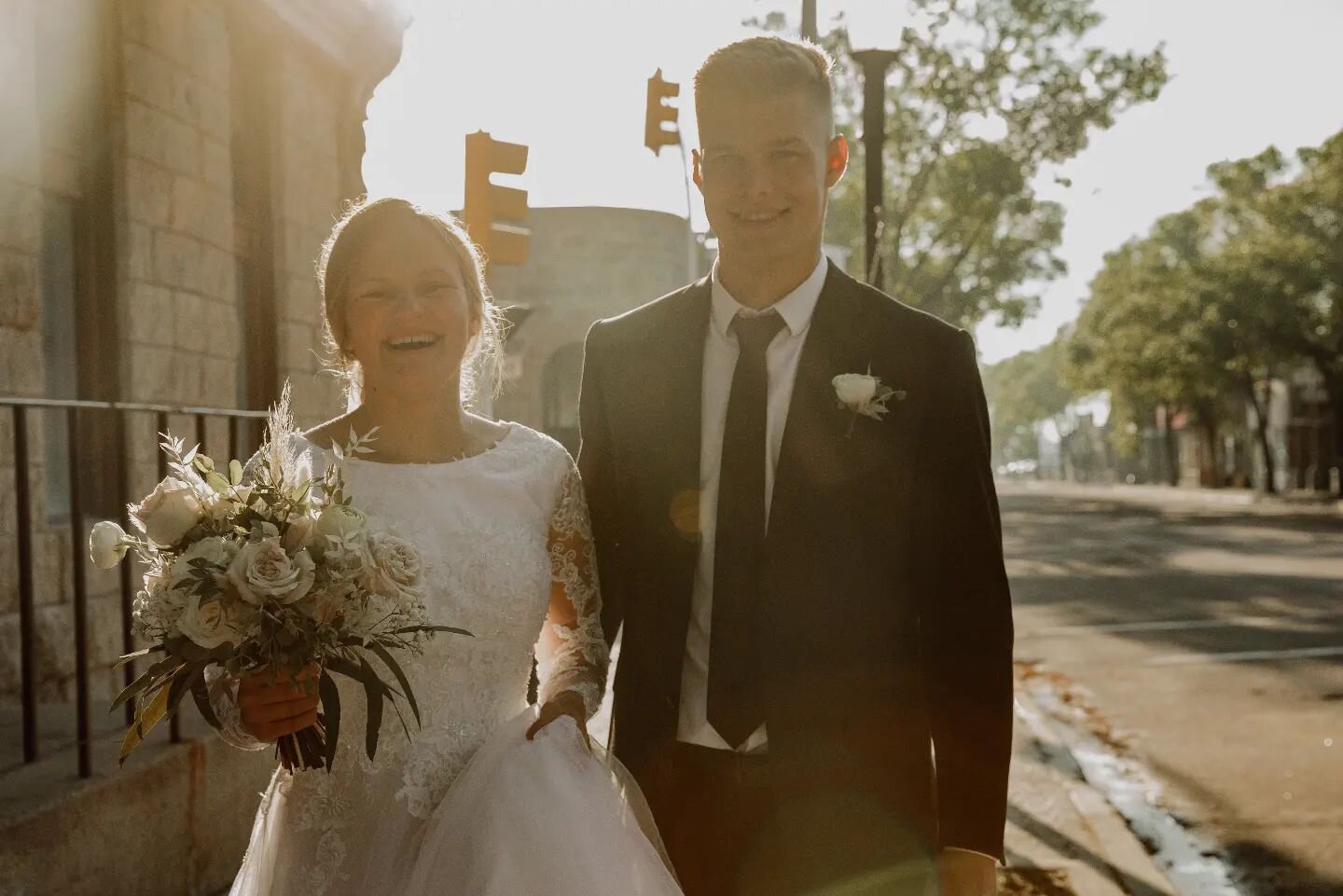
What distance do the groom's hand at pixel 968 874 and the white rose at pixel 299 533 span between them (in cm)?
154

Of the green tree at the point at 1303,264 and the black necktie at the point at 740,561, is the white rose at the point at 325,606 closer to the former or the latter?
the black necktie at the point at 740,561

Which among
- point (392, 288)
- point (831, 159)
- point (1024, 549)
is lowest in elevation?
point (1024, 549)

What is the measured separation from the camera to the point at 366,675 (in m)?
2.54

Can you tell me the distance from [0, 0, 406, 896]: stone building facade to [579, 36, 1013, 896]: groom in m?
2.21

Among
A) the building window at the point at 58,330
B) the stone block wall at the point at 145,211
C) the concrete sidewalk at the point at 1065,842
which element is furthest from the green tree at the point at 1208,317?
the building window at the point at 58,330

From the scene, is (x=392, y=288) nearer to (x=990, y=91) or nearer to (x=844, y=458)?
(x=844, y=458)

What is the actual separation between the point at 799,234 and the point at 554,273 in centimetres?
2512

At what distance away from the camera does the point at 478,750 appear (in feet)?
9.57

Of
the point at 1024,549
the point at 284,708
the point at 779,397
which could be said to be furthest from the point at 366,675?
the point at 1024,549

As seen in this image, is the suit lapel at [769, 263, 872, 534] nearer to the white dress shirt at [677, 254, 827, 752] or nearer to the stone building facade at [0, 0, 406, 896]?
the white dress shirt at [677, 254, 827, 752]

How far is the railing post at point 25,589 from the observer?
4.44m

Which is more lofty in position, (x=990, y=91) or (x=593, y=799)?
(x=990, y=91)

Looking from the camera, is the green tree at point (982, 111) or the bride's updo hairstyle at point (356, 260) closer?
the bride's updo hairstyle at point (356, 260)

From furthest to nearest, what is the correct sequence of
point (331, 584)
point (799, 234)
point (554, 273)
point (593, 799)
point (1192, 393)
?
point (1192, 393) → point (554, 273) → point (799, 234) → point (593, 799) → point (331, 584)
